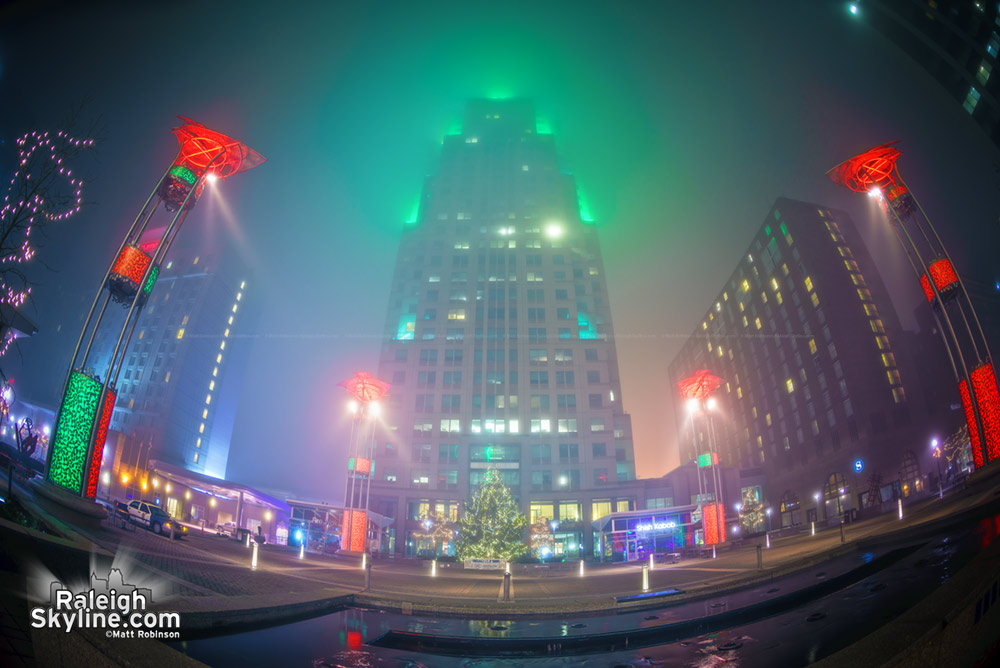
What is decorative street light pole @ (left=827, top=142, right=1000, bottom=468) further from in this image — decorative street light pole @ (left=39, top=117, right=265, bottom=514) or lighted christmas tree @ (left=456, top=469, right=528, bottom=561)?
decorative street light pole @ (left=39, top=117, right=265, bottom=514)

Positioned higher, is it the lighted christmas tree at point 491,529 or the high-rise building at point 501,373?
the high-rise building at point 501,373

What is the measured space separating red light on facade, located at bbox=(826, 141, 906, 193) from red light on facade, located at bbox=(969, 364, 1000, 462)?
37.7ft

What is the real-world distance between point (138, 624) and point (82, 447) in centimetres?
1684

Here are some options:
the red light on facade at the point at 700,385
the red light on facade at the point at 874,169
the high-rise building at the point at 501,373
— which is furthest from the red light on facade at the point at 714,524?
the red light on facade at the point at 874,169

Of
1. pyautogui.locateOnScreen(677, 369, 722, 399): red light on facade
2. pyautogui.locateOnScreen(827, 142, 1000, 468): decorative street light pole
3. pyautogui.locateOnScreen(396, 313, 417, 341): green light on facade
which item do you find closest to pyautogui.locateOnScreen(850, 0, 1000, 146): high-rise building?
pyautogui.locateOnScreen(827, 142, 1000, 468): decorative street light pole

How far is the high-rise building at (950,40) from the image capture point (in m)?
27.0

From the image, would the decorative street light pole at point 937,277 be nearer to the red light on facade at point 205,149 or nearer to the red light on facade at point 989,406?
the red light on facade at point 989,406

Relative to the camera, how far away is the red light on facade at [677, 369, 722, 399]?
131 ft

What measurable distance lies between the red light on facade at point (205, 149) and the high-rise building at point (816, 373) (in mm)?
57492

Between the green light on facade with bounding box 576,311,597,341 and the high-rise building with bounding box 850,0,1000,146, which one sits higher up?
the high-rise building with bounding box 850,0,1000,146

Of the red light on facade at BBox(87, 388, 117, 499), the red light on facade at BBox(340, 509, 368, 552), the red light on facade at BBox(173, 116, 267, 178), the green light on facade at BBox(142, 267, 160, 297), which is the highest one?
the red light on facade at BBox(173, 116, 267, 178)

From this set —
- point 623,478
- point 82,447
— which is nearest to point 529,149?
point 623,478

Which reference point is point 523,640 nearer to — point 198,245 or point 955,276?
point 955,276

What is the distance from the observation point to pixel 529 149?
105500 mm
